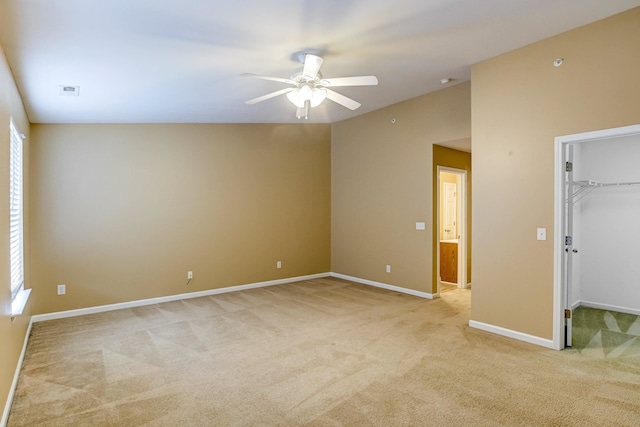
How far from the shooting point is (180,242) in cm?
551

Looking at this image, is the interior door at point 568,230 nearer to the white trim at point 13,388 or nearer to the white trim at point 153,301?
the white trim at point 153,301

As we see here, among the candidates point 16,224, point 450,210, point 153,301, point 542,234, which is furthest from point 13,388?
point 450,210

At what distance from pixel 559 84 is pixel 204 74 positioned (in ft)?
11.1

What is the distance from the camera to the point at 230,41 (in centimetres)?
299

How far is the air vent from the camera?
140 inches

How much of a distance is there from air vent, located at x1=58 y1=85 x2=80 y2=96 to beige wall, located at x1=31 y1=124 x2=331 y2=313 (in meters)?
1.26

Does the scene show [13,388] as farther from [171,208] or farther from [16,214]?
[171,208]

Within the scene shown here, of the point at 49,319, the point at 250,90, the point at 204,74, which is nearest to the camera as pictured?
the point at 204,74

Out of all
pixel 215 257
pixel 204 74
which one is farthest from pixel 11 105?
pixel 215 257

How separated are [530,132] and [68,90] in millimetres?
4584

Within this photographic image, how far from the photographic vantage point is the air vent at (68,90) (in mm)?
3548

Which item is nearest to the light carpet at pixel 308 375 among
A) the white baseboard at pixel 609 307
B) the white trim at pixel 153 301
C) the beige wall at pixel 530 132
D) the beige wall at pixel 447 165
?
the white trim at pixel 153 301

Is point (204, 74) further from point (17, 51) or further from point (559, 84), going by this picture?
point (559, 84)

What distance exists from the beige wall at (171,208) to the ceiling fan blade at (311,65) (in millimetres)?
2993
